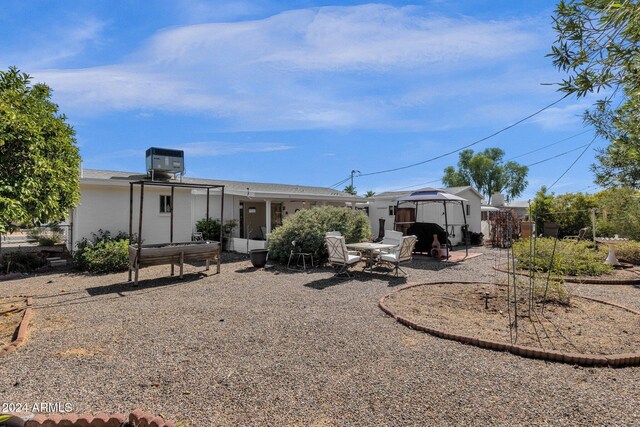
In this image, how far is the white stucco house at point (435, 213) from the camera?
1747 centimetres

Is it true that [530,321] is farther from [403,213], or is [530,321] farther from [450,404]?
[403,213]

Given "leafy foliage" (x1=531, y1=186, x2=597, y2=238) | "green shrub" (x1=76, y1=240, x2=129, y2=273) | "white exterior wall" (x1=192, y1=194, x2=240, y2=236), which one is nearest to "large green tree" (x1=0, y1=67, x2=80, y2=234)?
"green shrub" (x1=76, y1=240, x2=129, y2=273)

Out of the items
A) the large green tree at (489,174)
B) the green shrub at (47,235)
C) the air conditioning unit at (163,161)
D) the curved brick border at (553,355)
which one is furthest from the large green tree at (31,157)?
the large green tree at (489,174)

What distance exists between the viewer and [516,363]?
374 cm

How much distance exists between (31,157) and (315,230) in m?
7.73

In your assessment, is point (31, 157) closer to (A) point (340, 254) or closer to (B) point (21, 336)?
(B) point (21, 336)

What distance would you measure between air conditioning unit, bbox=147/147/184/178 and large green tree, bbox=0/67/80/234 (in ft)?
19.6

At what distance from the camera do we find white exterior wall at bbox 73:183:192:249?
37.2 ft

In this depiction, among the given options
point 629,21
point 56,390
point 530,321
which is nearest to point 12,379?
point 56,390

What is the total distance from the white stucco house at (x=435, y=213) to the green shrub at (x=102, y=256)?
11380 mm

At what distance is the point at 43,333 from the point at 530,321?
727 cm

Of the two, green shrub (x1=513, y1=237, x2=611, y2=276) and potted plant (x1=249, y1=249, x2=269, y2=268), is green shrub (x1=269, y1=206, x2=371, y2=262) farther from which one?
green shrub (x1=513, y1=237, x2=611, y2=276)

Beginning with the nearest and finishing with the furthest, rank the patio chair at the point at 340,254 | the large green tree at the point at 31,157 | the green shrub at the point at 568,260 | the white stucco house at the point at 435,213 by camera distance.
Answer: the large green tree at the point at 31,157 < the patio chair at the point at 340,254 < the green shrub at the point at 568,260 < the white stucco house at the point at 435,213

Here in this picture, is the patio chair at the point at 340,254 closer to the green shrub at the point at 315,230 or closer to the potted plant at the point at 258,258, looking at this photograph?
the green shrub at the point at 315,230
